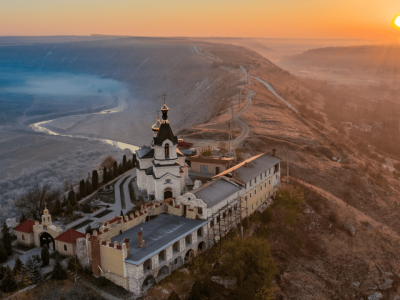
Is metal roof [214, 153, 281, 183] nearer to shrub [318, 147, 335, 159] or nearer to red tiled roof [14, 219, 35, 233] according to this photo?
red tiled roof [14, 219, 35, 233]

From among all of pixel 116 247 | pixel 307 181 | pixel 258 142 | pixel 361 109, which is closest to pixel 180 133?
pixel 258 142

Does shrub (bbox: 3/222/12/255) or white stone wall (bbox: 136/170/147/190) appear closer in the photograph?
shrub (bbox: 3/222/12/255)

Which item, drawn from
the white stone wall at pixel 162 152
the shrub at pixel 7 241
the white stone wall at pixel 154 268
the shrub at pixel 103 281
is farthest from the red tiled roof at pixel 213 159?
the shrub at pixel 7 241

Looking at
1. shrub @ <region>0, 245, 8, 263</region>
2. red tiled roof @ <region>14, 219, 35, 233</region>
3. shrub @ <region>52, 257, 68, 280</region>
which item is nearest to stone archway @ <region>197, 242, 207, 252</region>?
shrub @ <region>52, 257, 68, 280</region>

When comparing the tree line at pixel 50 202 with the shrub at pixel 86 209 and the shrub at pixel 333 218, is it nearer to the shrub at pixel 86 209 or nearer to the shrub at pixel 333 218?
the shrub at pixel 86 209

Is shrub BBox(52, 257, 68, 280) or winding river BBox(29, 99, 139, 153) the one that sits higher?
shrub BBox(52, 257, 68, 280)

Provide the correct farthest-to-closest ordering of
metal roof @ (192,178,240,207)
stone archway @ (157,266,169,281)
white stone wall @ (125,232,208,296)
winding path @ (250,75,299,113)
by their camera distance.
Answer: winding path @ (250,75,299,113) < metal roof @ (192,178,240,207) < stone archway @ (157,266,169,281) < white stone wall @ (125,232,208,296)

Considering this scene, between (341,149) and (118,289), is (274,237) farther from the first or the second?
(341,149)
